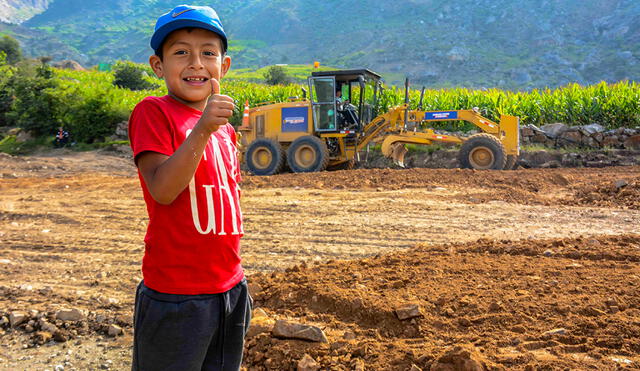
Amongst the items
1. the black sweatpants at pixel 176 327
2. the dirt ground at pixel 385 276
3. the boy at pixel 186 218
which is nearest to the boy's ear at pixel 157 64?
the boy at pixel 186 218

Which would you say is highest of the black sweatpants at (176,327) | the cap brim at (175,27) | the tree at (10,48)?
the tree at (10,48)

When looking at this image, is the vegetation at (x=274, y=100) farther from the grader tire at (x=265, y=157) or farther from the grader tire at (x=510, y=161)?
the grader tire at (x=510, y=161)

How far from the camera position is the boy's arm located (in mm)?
1686

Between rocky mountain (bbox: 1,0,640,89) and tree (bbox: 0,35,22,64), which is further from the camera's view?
rocky mountain (bbox: 1,0,640,89)

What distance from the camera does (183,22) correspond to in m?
1.89

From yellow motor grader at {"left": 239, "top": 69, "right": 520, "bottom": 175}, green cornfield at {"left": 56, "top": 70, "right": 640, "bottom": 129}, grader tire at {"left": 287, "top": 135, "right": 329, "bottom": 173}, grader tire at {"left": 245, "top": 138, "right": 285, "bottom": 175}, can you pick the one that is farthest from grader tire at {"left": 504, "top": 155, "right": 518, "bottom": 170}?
grader tire at {"left": 245, "top": 138, "right": 285, "bottom": 175}

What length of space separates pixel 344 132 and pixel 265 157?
2.16 metres

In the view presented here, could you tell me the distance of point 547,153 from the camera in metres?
14.1

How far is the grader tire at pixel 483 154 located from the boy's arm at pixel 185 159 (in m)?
11.0

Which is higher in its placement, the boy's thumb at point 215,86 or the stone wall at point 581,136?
the stone wall at point 581,136

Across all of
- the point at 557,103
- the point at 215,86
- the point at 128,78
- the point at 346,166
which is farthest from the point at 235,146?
the point at 128,78

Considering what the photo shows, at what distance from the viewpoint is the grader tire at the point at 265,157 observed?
45.5 feet

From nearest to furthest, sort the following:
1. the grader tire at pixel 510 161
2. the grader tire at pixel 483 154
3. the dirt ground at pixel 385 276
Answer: the dirt ground at pixel 385 276, the grader tire at pixel 483 154, the grader tire at pixel 510 161

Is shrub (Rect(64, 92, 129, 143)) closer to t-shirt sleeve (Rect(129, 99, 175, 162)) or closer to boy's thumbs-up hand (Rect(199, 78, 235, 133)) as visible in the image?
t-shirt sleeve (Rect(129, 99, 175, 162))
